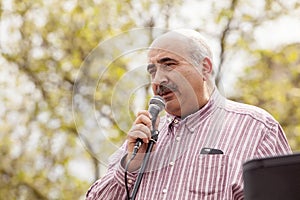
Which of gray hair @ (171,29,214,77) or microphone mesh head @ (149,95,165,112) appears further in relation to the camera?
gray hair @ (171,29,214,77)

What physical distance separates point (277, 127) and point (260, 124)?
69 millimetres

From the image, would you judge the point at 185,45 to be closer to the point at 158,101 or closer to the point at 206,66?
the point at 206,66

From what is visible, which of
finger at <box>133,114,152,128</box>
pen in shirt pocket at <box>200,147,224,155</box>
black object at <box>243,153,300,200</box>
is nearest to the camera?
black object at <box>243,153,300,200</box>

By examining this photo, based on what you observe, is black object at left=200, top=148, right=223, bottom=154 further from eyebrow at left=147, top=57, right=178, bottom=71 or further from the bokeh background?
the bokeh background

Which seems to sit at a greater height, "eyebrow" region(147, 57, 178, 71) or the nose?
"eyebrow" region(147, 57, 178, 71)

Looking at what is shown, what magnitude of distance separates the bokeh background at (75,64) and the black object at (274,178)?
25.0ft

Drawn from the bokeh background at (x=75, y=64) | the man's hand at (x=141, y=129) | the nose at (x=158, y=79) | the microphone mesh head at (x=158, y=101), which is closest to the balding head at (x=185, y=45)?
the nose at (x=158, y=79)

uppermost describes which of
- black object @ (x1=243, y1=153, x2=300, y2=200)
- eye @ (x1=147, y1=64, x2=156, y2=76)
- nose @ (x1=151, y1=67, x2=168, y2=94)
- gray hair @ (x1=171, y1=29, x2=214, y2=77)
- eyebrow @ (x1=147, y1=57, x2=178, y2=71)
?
gray hair @ (x1=171, y1=29, x2=214, y2=77)

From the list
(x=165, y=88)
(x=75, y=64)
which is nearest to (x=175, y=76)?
(x=165, y=88)

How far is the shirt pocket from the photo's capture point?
3127 millimetres

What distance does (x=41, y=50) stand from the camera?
10586 millimetres

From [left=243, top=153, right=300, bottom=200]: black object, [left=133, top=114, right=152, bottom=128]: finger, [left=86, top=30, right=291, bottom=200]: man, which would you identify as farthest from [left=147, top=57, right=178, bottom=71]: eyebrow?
[left=243, top=153, right=300, bottom=200]: black object

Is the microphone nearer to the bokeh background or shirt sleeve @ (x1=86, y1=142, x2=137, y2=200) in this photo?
shirt sleeve @ (x1=86, y1=142, x2=137, y2=200)

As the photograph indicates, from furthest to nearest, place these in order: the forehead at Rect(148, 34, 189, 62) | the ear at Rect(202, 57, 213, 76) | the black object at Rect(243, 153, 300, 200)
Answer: the ear at Rect(202, 57, 213, 76) < the forehead at Rect(148, 34, 189, 62) < the black object at Rect(243, 153, 300, 200)
